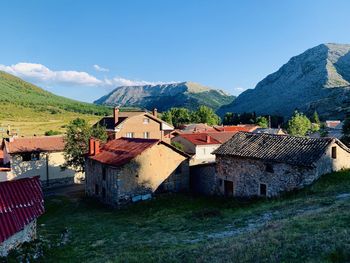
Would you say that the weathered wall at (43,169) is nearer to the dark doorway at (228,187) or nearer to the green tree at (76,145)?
the green tree at (76,145)

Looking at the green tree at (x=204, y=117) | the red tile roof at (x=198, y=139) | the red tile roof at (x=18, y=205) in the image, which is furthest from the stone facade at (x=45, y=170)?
the green tree at (x=204, y=117)

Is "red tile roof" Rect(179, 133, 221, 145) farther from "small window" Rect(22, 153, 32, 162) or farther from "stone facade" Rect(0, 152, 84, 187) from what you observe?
"small window" Rect(22, 153, 32, 162)

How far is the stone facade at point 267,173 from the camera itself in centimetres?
2833

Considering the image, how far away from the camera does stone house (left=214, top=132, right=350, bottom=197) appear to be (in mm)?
28391

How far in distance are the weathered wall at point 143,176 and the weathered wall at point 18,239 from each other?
45.9 ft

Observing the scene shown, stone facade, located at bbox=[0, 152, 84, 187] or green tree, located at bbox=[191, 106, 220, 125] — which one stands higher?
green tree, located at bbox=[191, 106, 220, 125]

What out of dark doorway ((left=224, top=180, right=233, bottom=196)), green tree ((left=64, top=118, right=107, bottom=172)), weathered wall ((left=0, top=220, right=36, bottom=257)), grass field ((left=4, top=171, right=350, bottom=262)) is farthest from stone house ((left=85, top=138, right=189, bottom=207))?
weathered wall ((left=0, top=220, right=36, bottom=257))

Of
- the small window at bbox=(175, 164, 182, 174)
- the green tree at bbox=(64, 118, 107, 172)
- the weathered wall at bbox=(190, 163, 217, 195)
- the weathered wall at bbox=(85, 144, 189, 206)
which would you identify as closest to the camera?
the weathered wall at bbox=(85, 144, 189, 206)

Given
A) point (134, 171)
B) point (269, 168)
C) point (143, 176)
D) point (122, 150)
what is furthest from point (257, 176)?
point (122, 150)

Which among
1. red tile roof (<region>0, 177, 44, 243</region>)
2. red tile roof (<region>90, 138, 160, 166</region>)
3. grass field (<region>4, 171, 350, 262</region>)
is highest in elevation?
red tile roof (<region>90, 138, 160, 166</region>)

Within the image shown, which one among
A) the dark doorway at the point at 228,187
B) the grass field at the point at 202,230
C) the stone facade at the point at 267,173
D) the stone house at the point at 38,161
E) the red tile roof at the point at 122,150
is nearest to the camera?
the grass field at the point at 202,230

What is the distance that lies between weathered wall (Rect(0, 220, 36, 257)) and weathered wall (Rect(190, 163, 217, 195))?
19567mm

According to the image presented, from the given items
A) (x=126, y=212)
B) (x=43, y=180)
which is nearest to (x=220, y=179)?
(x=126, y=212)

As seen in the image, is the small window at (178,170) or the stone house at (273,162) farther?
the small window at (178,170)
